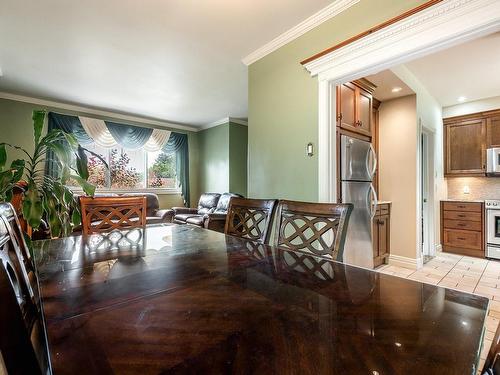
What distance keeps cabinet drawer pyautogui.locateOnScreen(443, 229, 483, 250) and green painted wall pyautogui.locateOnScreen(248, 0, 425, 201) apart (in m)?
3.28

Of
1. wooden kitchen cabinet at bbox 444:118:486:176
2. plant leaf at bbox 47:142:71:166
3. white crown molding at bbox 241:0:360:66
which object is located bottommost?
plant leaf at bbox 47:142:71:166

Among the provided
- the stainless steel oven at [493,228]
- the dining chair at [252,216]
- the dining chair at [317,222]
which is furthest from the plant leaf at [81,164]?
the stainless steel oven at [493,228]

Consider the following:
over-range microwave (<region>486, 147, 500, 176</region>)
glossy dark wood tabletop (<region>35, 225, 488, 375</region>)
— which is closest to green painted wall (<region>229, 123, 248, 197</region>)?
over-range microwave (<region>486, 147, 500, 176</region>)

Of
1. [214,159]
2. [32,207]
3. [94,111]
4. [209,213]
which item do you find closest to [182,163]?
[214,159]

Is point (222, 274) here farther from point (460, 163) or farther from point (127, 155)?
point (127, 155)

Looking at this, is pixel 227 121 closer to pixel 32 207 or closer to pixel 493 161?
pixel 32 207

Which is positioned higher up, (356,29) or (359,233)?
(356,29)

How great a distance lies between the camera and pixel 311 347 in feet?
1.59

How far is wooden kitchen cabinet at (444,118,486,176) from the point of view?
13.1ft

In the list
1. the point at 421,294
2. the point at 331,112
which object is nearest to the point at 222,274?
the point at 421,294

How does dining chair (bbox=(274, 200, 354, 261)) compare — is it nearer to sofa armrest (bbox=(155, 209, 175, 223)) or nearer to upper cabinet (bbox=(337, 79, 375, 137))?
upper cabinet (bbox=(337, 79, 375, 137))

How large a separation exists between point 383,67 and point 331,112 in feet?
1.52

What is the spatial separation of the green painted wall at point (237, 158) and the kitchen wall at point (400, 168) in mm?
2961

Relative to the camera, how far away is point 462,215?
4.00m
